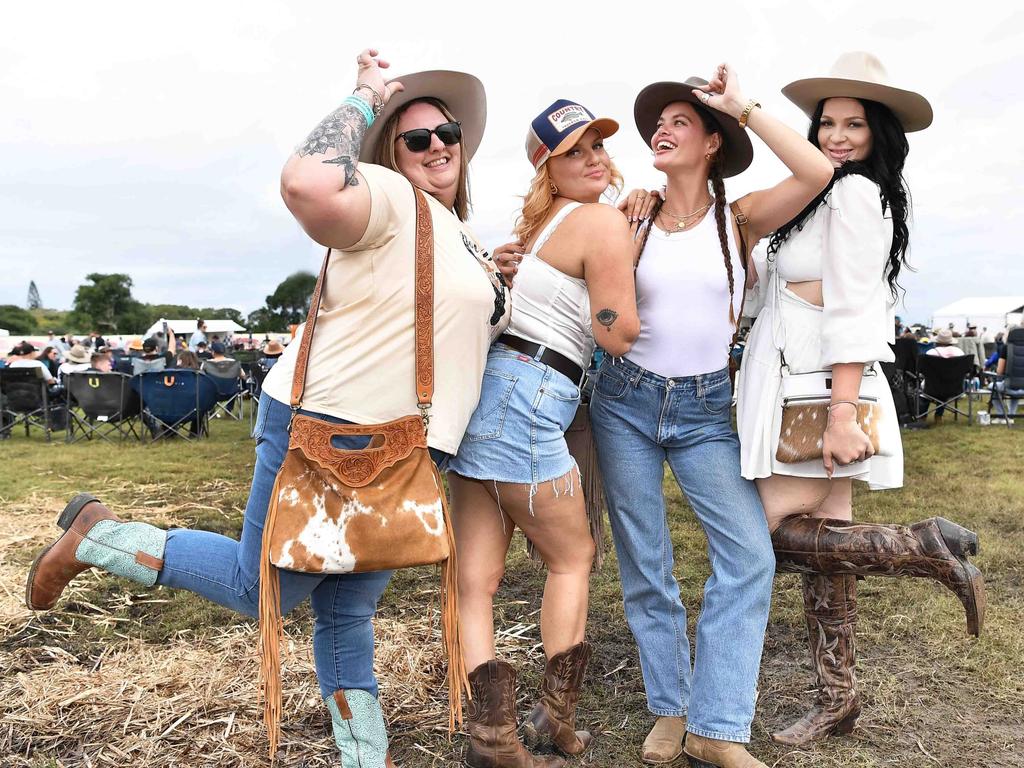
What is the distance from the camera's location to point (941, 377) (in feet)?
36.0

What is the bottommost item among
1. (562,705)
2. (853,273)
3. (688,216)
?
(562,705)

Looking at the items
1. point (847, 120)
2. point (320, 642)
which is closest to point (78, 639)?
point (320, 642)

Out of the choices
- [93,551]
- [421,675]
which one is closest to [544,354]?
[93,551]

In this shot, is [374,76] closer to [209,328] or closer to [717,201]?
[717,201]

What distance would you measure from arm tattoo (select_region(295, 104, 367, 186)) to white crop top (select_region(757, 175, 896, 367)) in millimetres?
1426

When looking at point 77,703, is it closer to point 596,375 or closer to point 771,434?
point 596,375

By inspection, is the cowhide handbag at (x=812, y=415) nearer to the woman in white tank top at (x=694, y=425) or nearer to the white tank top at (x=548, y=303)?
the woman in white tank top at (x=694, y=425)

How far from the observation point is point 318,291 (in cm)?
214

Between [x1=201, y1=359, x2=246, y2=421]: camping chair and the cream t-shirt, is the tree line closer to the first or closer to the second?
[x1=201, y1=359, x2=246, y2=421]: camping chair

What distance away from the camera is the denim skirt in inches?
91.8

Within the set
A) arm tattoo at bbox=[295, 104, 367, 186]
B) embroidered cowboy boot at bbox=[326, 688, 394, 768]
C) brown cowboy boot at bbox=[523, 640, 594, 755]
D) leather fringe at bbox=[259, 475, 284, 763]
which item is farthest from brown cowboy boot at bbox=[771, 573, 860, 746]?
arm tattoo at bbox=[295, 104, 367, 186]

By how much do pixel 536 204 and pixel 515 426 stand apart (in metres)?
0.74

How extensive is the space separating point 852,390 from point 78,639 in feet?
11.6

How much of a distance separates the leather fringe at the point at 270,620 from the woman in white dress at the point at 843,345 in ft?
4.76
